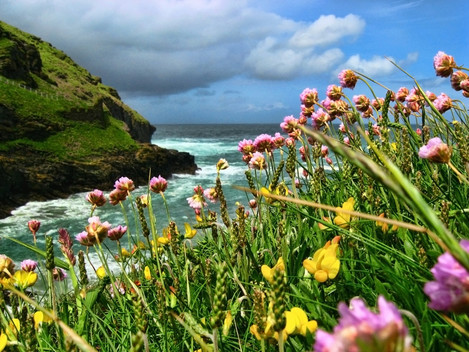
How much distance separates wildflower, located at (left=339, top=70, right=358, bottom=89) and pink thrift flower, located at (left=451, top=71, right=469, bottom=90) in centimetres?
78

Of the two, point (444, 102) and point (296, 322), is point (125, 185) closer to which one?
point (296, 322)

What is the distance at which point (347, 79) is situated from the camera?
10.0 ft

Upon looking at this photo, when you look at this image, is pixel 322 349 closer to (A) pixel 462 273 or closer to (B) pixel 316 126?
(A) pixel 462 273

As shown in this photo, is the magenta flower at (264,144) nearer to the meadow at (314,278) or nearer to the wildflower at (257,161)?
the meadow at (314,278)

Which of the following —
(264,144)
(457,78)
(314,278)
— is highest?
(457,78)

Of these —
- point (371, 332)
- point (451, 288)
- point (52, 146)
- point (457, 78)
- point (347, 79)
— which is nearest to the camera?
point (371, 332)

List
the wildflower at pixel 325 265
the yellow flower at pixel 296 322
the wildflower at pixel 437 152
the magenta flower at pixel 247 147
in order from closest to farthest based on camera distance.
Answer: the yellow flower at pixel 296 322 < the wildflower at pixel 325 265 < the wildflower at pixel 437 152 < the magenta flower at pixel 247 147

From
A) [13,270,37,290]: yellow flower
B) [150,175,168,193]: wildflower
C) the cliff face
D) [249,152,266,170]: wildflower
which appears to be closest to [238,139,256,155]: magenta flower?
[249,152,266,170]: wildflower

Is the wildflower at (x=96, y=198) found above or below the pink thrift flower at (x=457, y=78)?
below

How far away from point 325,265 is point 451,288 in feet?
1.96

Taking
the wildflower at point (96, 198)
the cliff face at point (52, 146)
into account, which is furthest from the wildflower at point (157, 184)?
the cliff face at point (52, 146)

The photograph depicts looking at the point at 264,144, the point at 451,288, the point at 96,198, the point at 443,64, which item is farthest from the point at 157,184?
the point at 451,288

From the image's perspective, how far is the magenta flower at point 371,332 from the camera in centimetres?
27

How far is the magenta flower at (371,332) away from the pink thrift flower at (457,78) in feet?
7.85
